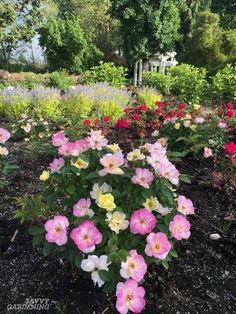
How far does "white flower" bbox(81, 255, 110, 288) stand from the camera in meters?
1.68

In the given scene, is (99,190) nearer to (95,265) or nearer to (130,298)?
(95,265)

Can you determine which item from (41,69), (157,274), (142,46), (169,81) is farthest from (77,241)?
(41,69)

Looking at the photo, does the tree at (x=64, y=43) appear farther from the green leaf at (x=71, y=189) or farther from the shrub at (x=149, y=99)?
the green leaf at (x=71, y=189)

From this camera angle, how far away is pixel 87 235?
66.4 inches

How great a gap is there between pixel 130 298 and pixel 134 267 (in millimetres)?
137

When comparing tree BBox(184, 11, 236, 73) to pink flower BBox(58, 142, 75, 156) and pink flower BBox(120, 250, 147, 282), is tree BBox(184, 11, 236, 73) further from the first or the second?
pink flower BBox(120, 250, 147, 282)

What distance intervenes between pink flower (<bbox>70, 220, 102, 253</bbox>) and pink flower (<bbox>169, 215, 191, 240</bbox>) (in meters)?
0.38

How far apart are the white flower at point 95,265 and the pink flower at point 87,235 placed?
5 cm

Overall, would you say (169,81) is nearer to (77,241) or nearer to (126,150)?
(126,150)

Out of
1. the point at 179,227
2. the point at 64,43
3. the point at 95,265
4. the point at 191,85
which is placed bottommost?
the point at 191,85

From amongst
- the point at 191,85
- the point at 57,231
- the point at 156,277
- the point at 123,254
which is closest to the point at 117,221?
the point at 123,254

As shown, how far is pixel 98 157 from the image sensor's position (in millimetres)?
2027

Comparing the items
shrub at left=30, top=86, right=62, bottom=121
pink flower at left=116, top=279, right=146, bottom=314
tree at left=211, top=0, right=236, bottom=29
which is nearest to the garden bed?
pink flower at left=116, top=279, right=146, bottom=314

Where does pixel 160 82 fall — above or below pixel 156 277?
below
